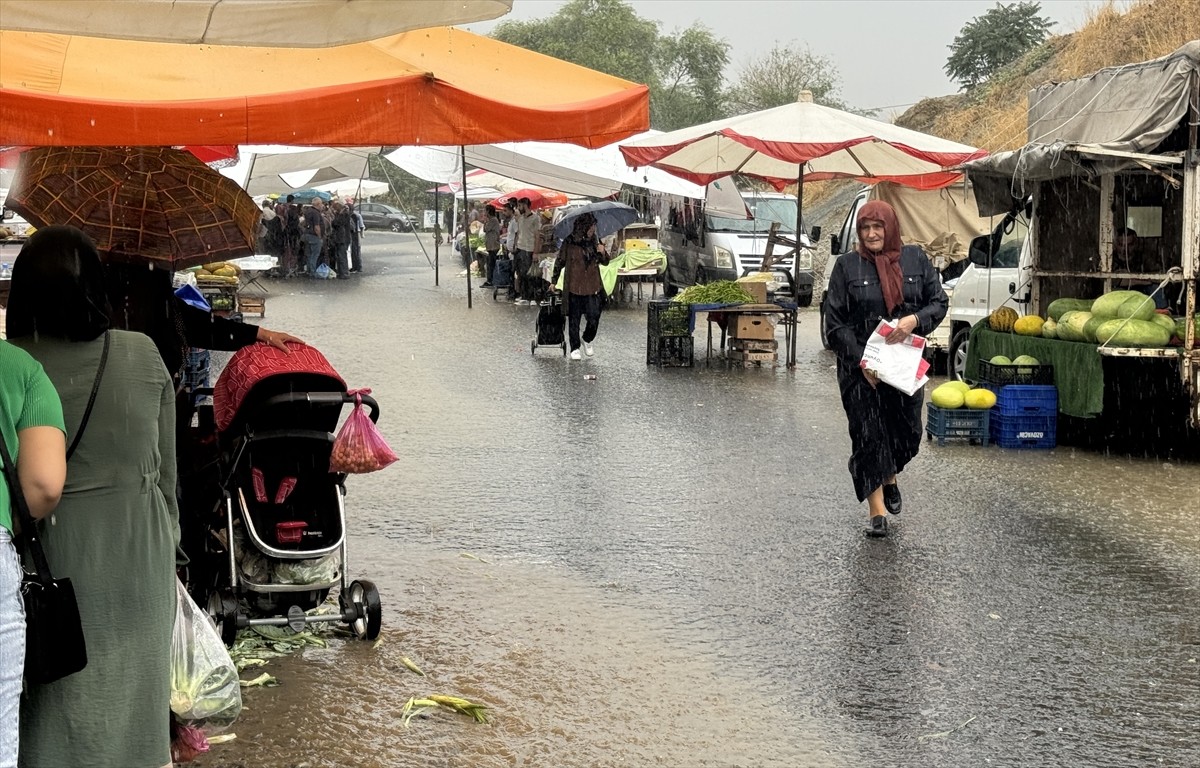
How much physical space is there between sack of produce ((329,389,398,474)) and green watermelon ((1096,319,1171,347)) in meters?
7.27

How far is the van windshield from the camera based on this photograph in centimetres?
2728

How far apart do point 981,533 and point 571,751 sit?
4203 mm

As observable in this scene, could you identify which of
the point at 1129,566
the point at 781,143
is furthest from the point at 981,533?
the point at 781,143

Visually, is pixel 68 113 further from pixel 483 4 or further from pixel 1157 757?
pixel 1157 757

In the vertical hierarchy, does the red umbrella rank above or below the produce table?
above

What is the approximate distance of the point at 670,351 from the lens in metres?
17.5

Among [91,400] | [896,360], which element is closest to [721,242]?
[896,360]

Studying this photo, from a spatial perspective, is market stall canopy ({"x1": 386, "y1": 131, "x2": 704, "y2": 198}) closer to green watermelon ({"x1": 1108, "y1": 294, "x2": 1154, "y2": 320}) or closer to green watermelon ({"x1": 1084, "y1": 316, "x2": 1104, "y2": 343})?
green watermelon ({"x1": 1084, "y1": 316, "x2": 1104, "y2": 343})

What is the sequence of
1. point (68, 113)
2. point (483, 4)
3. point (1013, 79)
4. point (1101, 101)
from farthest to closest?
point (1013, 79) < point (1101, 101) < point (68, 113) < point (483, 4)

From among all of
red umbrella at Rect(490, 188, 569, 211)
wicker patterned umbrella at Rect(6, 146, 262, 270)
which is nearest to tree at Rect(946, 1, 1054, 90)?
red umbrella at Rect(490, 188, 569, 211)

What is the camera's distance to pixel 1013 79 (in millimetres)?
44000

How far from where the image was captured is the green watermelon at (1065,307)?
1216 cm

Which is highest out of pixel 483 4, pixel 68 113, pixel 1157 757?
pixel 483 4

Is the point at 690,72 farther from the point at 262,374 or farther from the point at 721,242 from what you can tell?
the point at 262,374
